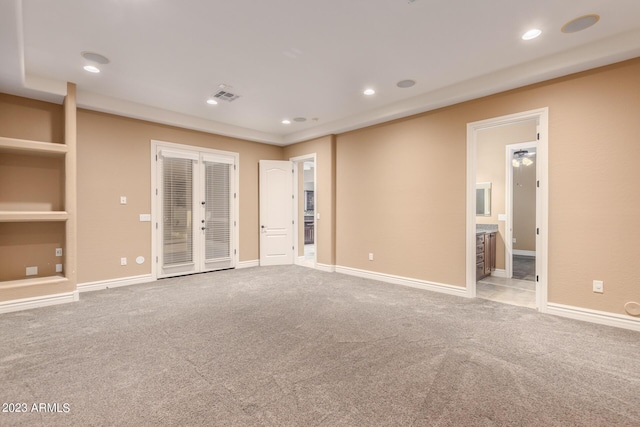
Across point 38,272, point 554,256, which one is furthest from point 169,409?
point 554,256

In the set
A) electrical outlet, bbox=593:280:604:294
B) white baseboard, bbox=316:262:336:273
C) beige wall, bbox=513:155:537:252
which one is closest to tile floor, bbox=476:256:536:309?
electrical outlet, bbox=593:280:604:294

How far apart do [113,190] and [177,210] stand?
3.54 feet

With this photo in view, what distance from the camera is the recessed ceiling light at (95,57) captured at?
11.3ft

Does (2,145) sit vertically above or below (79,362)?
above

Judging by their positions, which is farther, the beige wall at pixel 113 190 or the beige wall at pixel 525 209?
the beige wall at pixel 525 209

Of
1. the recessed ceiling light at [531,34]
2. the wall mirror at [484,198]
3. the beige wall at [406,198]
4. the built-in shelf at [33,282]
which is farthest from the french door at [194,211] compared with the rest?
the recessed ceiling light at [531,34]

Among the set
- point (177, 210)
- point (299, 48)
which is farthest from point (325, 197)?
point (299, 48)

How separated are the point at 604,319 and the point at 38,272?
7299mm

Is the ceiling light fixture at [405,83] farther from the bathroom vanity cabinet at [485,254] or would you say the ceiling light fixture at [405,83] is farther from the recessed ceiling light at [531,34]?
the bathroom vanity cabinet at [485,254]

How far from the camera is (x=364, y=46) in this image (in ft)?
10.8

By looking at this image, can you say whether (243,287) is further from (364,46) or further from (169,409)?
(364,46)

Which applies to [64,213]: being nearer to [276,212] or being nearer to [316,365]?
[276,212]

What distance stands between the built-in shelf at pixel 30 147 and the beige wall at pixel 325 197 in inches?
168

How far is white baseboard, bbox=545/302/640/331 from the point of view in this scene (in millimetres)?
3148
